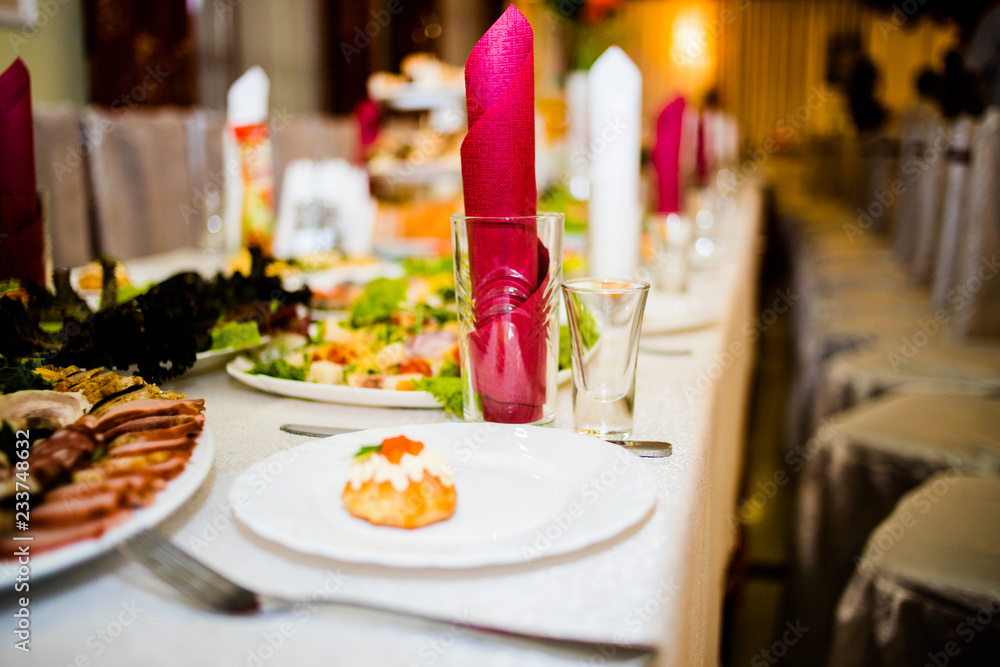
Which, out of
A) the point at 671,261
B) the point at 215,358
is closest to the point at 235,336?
the point at 215,358

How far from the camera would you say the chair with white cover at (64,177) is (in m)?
2.20

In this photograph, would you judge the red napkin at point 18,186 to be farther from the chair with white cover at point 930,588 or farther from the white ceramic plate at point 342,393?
the chair with white cover at point 930,588

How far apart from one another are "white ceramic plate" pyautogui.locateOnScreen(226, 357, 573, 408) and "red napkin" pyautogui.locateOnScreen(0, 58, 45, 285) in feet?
1.09

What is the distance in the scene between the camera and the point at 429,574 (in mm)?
457

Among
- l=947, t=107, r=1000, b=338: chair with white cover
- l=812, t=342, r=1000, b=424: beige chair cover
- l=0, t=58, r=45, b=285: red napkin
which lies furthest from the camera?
l=947, t=107, r=1000, b=338: chair with white cover

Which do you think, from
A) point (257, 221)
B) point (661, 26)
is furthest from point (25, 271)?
point (661, 26)

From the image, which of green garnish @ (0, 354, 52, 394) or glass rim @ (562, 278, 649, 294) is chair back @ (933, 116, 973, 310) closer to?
glass rim @ (562, 278, 649, 294)

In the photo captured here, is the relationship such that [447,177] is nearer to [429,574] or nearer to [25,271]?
[25,271]

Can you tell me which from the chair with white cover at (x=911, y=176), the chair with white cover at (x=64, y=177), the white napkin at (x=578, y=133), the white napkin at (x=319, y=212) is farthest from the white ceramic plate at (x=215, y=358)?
the chair with white cover at (x=911, y=176)

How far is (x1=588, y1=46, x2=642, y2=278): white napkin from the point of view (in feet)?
4.31

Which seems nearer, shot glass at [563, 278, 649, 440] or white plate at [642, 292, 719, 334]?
shot glass at [563, 278, 649, 440]

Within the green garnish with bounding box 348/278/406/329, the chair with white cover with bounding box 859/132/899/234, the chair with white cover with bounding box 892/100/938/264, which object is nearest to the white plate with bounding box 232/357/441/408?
the green garnish with bounding box 348/278/406/329

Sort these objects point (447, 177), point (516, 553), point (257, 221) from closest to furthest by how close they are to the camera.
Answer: point (516, 553) → point (257, 221) → point (447, 177)

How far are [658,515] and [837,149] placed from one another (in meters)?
6.80
